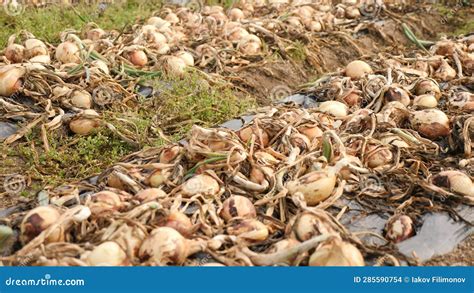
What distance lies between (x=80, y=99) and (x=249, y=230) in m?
2.01

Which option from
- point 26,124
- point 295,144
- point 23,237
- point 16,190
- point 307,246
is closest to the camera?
point 307,246

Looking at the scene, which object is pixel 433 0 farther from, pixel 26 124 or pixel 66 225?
pixel 66 225

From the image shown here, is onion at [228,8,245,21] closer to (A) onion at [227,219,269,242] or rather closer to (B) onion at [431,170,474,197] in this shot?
(B) onion at [431,170,474,197]

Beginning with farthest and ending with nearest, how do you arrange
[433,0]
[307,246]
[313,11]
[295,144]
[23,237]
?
[433,0]
[313,11]
[295,144]
[23,237]
[307,246]

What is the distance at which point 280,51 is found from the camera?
5539 millimetres

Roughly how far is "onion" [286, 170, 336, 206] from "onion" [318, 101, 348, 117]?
3.31ft

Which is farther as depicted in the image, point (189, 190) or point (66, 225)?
Answer: point (189, 190)

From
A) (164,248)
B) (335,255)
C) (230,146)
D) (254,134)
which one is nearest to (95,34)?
(254,134)

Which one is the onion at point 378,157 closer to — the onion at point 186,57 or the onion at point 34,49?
the onion at point 186,57

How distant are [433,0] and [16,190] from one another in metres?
6.08

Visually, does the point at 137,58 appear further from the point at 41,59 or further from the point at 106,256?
the point at 106,256

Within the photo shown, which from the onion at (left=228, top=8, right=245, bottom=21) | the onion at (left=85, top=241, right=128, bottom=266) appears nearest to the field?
the onion at (left=85, top=241, right=128, bottom=266)

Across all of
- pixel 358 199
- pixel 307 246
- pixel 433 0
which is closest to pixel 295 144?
pixel 358 199

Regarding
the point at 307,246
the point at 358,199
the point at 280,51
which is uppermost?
the point at 307,246
